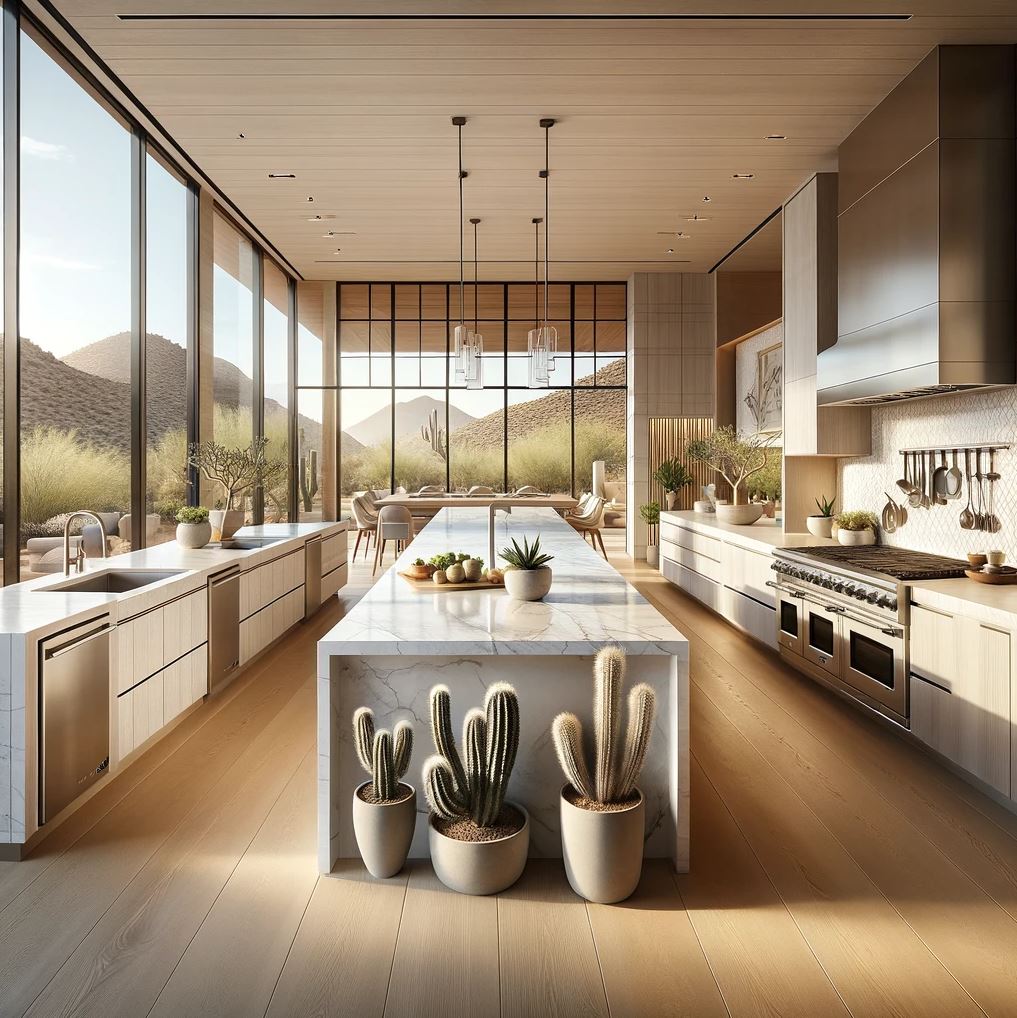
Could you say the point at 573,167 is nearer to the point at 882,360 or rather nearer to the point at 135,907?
the point at 882,360

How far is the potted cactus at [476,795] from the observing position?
86.0 inches

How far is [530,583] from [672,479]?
6884 millimetres

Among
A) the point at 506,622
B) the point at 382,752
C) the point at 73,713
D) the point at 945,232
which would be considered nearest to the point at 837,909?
the point at 506,622

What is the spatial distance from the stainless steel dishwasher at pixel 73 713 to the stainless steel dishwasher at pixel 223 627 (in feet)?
3.83

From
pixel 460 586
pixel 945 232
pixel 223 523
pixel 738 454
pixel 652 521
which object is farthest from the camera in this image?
pixel 652 521

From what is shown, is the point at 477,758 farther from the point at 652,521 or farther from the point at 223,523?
the point at 652,521

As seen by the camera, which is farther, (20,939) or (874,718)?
(874,718)

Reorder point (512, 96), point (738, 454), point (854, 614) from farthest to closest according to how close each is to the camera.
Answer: point (738, 454), point (512, 96), point (854, 614)

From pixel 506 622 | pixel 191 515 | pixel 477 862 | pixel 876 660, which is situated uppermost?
pixel 191 515

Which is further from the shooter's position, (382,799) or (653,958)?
(382,799)

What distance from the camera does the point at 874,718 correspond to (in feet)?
12.8

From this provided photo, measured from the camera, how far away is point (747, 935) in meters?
2.08

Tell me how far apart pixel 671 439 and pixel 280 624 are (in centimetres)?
584

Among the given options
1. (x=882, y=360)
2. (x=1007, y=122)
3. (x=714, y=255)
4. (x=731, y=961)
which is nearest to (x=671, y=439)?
(x=714, y=255)
